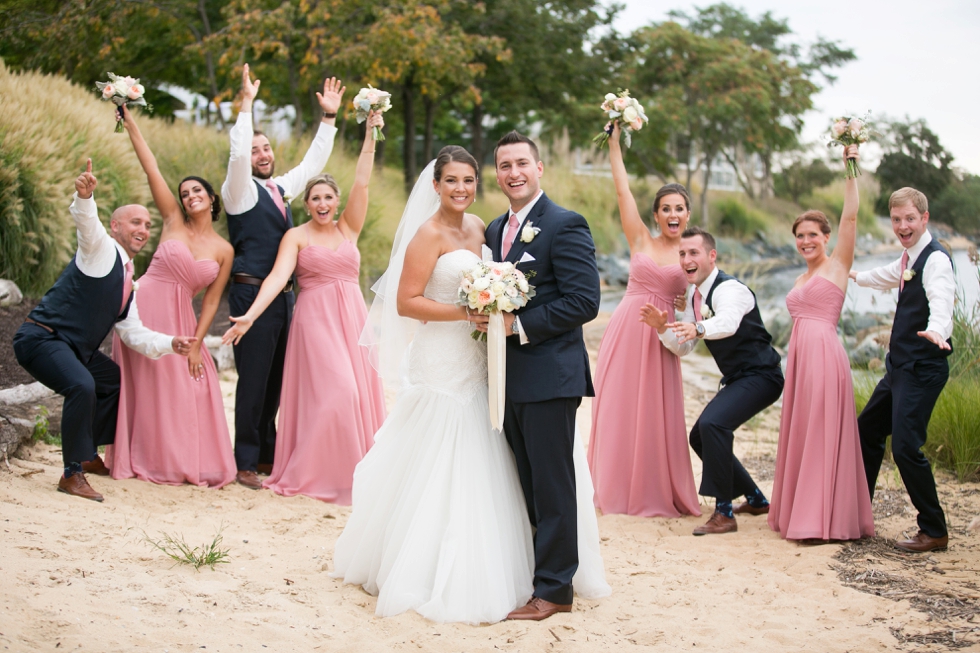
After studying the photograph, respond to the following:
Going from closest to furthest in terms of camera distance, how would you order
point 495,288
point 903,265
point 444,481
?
point 495,288 < point 444,481 < point 903,265

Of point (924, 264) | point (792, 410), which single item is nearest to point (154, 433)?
point (792, 410)

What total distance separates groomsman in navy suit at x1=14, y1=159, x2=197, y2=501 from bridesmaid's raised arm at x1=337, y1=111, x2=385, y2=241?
1.43 meters

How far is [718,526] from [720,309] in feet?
4.56

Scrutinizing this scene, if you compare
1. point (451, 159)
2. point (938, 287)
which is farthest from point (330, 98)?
point (938, 287)

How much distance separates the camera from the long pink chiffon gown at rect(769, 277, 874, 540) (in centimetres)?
531

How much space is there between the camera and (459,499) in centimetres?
405

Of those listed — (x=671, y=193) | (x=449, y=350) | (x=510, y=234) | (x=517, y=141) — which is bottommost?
(x=449, y=350)

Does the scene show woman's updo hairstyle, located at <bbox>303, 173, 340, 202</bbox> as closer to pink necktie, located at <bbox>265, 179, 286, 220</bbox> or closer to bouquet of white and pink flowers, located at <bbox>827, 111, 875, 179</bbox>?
pink necktie, located at <bbox>265, 179, 286, 220</bbox>

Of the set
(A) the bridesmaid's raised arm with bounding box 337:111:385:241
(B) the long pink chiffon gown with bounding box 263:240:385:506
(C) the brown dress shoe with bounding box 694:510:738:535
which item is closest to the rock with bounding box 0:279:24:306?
(B) the long pink chiffon gown with bounding box 263:240:385:506

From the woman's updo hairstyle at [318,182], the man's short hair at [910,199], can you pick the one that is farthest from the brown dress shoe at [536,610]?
the woman's updo hairstyle at [318,182]

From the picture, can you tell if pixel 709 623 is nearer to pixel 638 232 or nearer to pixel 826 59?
pixel 638 232

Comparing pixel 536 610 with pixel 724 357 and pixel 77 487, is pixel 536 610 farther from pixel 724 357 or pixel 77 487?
pixel 77 487

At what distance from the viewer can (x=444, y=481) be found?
4102mm

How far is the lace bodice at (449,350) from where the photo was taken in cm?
421
